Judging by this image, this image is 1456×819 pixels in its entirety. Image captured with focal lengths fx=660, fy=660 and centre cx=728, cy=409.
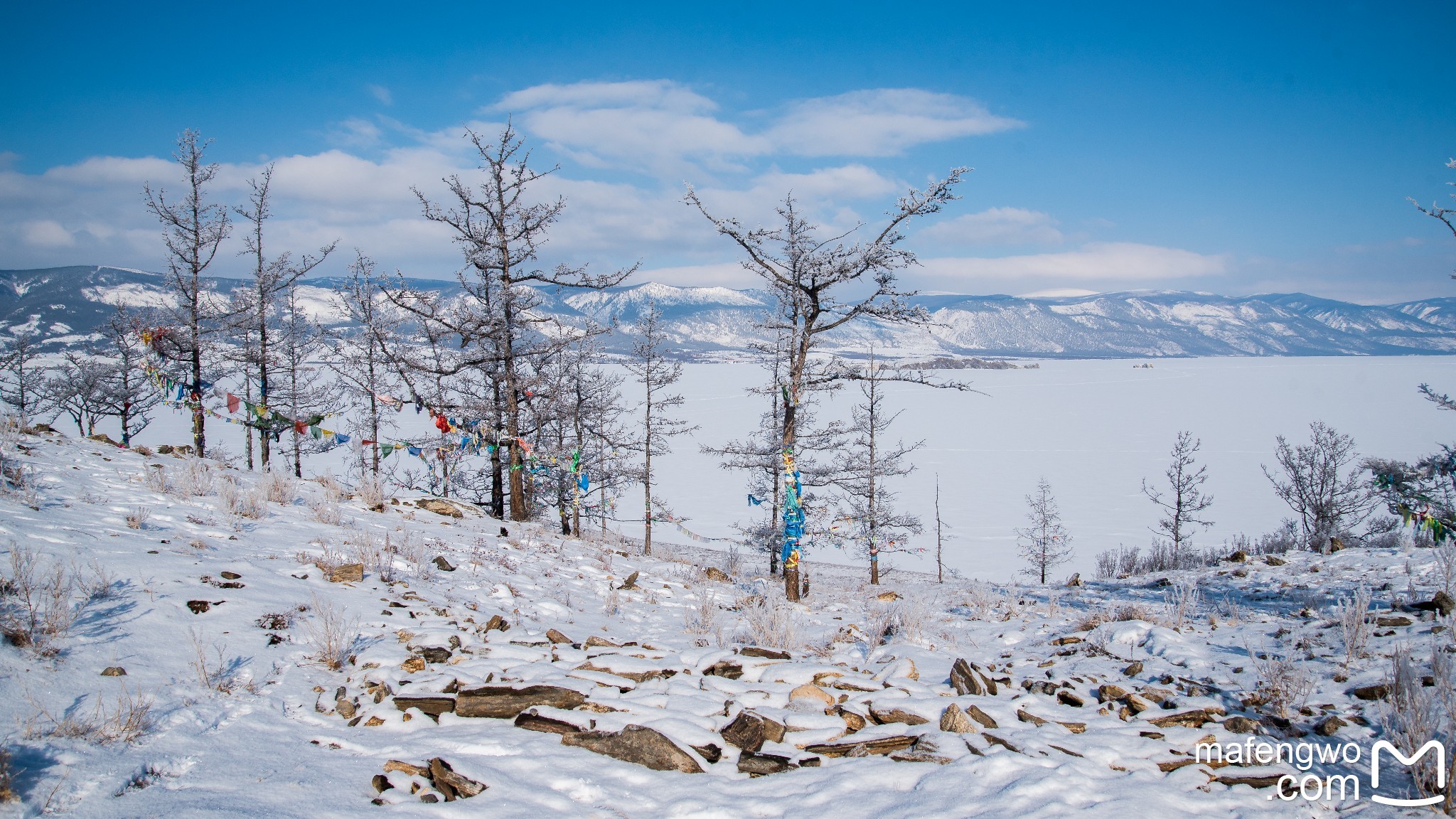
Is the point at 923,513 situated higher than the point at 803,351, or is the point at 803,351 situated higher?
the point at 803,351

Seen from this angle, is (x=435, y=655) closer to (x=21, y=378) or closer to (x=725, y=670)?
(x=725, y=670)

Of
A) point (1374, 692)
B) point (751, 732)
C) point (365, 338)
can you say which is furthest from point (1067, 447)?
point (751, 732)

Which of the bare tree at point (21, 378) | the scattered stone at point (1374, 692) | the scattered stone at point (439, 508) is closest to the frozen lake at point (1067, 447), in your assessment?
the bare tree at point (21, 378)

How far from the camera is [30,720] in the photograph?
9.82ft

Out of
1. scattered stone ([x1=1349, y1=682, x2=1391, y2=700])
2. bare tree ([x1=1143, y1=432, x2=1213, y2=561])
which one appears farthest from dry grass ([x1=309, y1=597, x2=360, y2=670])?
bare tree ([x1=1143, y1=432, x2=1213, y2=561])

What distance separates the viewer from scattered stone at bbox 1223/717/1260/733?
4203 mm

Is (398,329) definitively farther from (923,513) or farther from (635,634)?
(923,513)

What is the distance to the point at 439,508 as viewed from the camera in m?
12.8

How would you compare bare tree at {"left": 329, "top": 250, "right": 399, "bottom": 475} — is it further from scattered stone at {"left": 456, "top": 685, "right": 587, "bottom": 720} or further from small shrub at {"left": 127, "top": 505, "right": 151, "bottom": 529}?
scattered stone at {"left": 456, "top": 685, "right": 587, "bottom": 720}

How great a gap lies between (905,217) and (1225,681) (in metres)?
6.69

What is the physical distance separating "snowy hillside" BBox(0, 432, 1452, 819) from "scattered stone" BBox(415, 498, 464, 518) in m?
4.65

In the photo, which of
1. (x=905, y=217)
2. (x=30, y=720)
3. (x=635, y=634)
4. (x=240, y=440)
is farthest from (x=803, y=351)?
(x=240, y=440)

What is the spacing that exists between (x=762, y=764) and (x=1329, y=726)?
3606 millimetres

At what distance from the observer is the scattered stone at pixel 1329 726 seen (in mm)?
4102
